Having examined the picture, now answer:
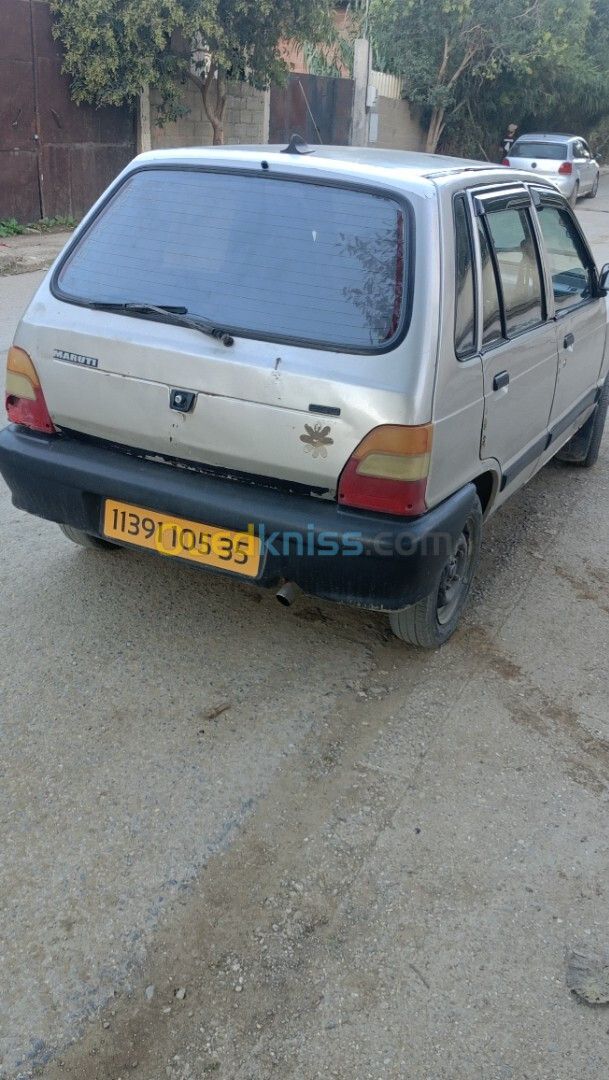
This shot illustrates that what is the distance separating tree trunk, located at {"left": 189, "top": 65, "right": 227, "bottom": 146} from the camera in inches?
601

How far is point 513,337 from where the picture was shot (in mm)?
3664

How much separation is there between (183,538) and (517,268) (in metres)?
1.81

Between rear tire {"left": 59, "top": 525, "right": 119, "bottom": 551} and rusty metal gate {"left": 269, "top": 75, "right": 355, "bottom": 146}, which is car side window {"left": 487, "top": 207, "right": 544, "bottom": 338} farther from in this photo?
rusty metal gate {"left": 269, "top": 75, "right": 355, "bottom": 146}

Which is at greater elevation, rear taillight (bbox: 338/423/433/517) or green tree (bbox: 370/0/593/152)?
green tree (bbox: 370/0/593/152)

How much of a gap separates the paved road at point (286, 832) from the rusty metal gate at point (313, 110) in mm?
18008

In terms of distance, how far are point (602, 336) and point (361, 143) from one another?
19.8 m

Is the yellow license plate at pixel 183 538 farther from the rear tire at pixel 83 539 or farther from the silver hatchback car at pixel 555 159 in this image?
the silver hatchback car at pixel 555 159

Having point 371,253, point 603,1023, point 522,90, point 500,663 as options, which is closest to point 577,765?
point 500,663

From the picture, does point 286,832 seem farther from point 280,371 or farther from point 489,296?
point 489,296

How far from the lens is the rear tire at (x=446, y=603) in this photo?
3436mm

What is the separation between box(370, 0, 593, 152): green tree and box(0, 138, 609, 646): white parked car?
20.6 m

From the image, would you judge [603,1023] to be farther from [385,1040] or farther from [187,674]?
[187,674]

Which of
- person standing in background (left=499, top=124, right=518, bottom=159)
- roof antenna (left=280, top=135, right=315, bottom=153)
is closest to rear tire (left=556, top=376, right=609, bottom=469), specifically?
roof antenna (left=280, top=135, right=315, bottom=153)

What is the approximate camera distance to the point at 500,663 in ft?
11.9
